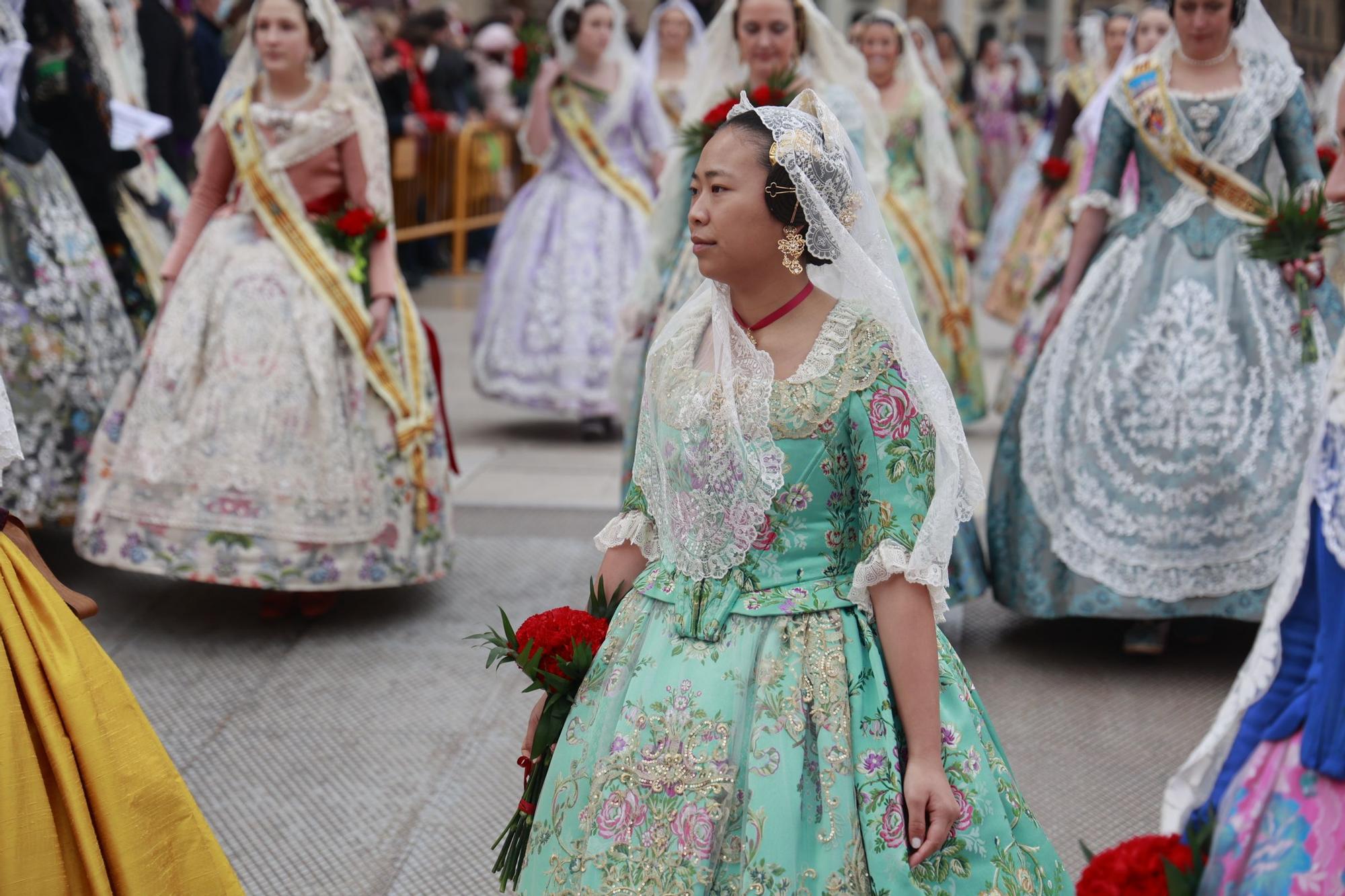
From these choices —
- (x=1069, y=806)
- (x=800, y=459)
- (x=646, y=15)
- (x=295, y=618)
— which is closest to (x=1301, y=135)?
(x=1069, y=806)

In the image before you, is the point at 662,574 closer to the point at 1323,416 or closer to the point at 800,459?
the point at 800,459

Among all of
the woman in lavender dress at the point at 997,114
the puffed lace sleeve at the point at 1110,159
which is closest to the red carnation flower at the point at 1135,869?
the puffed lace sleeve at the point at 1110,159

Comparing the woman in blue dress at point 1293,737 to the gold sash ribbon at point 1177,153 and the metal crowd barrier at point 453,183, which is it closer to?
the gold sash ribbon at point 1177,153

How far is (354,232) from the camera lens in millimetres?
4816

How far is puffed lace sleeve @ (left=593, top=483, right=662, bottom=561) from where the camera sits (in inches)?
102

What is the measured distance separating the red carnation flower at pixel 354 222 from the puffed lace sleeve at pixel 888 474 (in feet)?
9.27

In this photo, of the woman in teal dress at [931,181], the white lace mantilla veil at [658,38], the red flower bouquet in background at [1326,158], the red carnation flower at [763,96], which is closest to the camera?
the red carnation flower at [763,96]

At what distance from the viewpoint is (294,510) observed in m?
4.72

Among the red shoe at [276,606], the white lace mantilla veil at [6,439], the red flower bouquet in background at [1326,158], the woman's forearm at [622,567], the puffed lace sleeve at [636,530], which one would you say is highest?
the red flower bouquet in background at [1326,158]

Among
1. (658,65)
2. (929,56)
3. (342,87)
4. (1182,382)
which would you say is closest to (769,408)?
(1182,382)

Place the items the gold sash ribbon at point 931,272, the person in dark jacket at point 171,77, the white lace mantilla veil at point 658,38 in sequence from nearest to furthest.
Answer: the gold sash ribbon at point 931,272 < the person in dark jacket at point 171,77 < the white lace mantilla veil at point 658,38

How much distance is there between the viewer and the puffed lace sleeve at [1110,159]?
4.82m

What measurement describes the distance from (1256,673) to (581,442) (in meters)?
5.45

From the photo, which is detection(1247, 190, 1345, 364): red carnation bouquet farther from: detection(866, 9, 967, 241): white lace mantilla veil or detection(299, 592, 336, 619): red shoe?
detection(299, 592, 336, 619): red shoe
